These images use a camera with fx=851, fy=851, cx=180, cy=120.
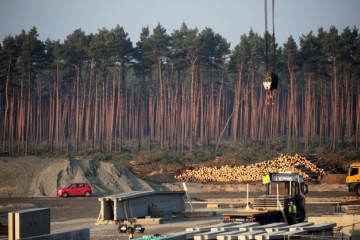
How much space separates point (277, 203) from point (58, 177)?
36.3 metres

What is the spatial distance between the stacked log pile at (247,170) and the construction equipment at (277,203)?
36.5 meters

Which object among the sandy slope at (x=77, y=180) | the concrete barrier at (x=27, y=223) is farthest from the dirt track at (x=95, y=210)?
the concrete barrier at (x=27, y=223)

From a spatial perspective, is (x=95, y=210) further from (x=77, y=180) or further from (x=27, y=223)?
(x=27, y=223)

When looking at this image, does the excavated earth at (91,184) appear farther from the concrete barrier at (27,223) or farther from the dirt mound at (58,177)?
the concrete barrier at (27,223)

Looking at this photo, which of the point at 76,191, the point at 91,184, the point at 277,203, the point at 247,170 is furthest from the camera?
the point at 247,170

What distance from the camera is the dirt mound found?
220ft

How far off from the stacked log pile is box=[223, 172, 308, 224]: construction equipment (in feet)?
120

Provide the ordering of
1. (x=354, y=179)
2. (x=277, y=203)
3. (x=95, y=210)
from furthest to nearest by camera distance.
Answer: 1. (x=354, y=179)
2. (x=95, y=210)
3. (x=277, y=203)

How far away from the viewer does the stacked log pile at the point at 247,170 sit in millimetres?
74500

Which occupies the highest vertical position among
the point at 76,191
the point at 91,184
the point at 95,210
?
the point at 91,184

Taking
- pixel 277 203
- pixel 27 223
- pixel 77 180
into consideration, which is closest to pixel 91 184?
pixel 77 180

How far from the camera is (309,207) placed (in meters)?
48.6

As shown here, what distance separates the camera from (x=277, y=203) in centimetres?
3484

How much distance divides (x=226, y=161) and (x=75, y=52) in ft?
124
